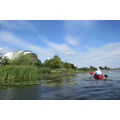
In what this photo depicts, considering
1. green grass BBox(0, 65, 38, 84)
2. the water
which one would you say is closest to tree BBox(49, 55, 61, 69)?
green grass BBox(0, 65, 38, 84)

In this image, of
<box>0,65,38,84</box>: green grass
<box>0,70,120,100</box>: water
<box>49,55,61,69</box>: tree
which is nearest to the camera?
<box>0,70,120,100</box>: water

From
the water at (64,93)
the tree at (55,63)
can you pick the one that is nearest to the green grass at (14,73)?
the water at (64,93)

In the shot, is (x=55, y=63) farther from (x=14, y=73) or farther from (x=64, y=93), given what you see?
(x=64, y=93)

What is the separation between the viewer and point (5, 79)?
37.7 ft

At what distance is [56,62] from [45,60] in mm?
5080

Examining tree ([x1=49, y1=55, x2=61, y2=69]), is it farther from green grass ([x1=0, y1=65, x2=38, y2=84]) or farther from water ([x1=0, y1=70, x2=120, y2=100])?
water ([x1=0, y1=70, x2=120, y2=100])

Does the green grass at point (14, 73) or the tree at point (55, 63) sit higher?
the tree at point (55, 63)

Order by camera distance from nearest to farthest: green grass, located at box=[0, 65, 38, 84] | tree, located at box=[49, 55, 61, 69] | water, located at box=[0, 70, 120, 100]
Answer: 1. water, located at box=[0, 70, 120, 100]
2. green grass, located at box=[0, 65, 38, 84]
3. tree, located at box=[49, 55, 61, 69]

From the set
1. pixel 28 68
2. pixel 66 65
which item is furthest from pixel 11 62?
pixel 66 65

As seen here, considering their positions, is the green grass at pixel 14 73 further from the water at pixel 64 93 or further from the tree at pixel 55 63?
the tree at pixel 55 63

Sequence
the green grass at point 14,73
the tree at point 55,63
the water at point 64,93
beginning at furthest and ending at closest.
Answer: the tree at point 55,63 → the green grass at point 14,73 → the water at point 64,93

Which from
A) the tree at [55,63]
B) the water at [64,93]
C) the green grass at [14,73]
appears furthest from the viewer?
the tree at [55,63]
